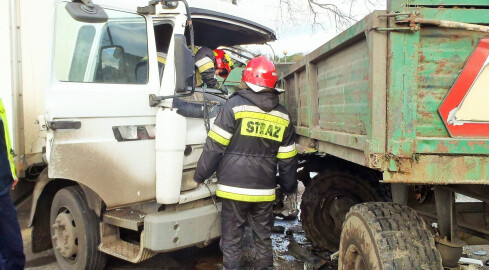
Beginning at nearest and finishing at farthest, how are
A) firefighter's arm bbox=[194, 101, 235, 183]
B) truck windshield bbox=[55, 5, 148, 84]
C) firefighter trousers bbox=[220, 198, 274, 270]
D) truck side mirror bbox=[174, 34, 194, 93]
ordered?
truck side mirror bbox=[174, 34, 194, 93] → truck windshield bbox=[55, 5, 148, 84] → firefighter's arm bbox=[194, 101, 235, 183] → firefighter trousers bbox=[220, 198, 274, 270]

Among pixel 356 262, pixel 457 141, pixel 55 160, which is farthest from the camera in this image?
pixel 55 160

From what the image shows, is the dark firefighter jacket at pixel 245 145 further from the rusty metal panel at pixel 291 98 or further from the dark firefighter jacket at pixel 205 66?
the dark firefighter jacket at pixel 205 66

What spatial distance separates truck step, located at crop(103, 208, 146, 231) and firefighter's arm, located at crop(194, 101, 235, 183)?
0.64 meters

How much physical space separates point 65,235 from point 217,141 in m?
1.75

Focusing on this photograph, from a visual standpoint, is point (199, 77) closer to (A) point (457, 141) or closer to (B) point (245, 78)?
(B) point (245, 78)

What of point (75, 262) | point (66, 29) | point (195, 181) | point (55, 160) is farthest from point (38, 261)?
point (66, 29)

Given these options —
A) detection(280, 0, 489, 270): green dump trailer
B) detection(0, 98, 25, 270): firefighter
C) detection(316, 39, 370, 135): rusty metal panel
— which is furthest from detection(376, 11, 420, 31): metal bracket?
detection(0, 98, 25, 270): firefighter

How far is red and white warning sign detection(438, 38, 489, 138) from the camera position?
1759mm

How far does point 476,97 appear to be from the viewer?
1760 millimetres

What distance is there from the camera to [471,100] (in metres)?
1.76

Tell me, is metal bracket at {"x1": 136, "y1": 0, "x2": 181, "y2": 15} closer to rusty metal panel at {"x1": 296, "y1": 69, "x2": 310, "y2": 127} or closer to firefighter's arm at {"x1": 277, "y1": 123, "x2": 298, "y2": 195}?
rusty metal panel at {"x1": 296, "y1": 69, "x2": 310, "y2": 127}

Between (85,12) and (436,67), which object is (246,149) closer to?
(85,12)

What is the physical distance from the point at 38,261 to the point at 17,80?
6.67ft

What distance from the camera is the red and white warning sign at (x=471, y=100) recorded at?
176cm
